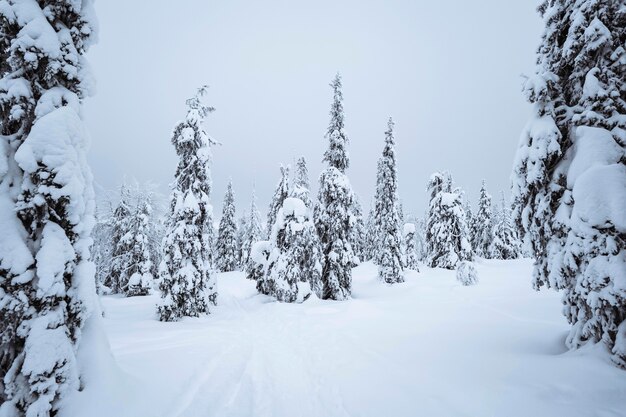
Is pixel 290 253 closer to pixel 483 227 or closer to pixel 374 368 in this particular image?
pixel 374 368

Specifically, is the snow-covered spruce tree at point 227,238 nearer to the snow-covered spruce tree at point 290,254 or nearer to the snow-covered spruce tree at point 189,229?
the snow-covered spruce tree at point 290,254

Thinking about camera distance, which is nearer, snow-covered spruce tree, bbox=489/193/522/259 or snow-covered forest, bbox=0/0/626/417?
snow-covered forest, bbox=0/0/626/417

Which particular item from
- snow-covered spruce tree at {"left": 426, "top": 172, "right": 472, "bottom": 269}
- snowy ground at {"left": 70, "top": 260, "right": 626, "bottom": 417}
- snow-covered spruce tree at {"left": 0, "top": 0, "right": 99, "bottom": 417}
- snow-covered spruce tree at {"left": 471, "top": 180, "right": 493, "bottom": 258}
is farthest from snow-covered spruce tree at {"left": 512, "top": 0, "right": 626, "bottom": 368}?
snow-covered spruce tree at {"left": 471, "top": 180, "right": 493, "bottom": 258}

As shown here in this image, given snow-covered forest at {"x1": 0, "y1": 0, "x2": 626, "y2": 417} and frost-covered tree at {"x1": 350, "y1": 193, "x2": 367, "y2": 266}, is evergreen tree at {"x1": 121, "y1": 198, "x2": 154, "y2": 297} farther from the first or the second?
frost-covered tree at {"x1": 350, "y1": 193, "x2": 367, "y2": 266}

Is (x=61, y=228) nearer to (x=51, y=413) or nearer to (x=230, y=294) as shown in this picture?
(x=51, y=413)

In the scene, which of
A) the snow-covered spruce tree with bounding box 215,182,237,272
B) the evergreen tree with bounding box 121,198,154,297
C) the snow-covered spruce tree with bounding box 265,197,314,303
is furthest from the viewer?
the snow-covered spruce tree with bounding box 215,182,237,272

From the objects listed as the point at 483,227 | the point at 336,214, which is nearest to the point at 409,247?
the point at 483,227

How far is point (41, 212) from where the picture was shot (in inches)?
172

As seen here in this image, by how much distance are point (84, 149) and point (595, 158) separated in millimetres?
9367

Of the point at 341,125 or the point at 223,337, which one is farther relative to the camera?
the point at 341,125

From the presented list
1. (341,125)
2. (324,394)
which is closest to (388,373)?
(324,394)

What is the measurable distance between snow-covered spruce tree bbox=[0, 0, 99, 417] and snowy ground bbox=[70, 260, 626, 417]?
89 centimetres

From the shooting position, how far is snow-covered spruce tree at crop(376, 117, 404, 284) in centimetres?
2692

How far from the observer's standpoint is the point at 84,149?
197 inches
